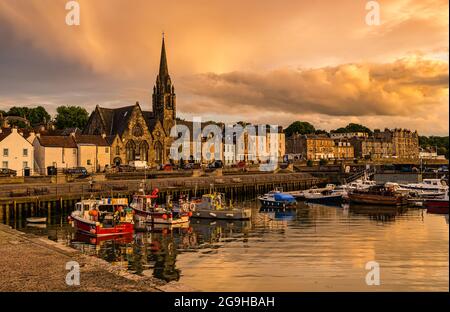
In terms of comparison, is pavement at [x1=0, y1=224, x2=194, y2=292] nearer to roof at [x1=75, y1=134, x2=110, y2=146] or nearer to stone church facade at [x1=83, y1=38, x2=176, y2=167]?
roof at [x1=75, y1=134, x2=110, y2=146]

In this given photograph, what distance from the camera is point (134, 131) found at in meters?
95.2

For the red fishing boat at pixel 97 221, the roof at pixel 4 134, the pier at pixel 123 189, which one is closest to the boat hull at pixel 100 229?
the red fishing boat at pixel 97 221

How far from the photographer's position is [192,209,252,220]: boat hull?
148 feet

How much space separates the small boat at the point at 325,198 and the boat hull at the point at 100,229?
37607mm

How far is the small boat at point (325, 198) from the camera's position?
65.9 metres

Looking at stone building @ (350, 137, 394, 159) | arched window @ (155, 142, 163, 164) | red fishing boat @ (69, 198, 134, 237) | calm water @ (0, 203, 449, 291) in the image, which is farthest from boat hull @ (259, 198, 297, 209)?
stone building @ (350, 137, 394, 159)

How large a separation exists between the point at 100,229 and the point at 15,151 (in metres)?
42.1

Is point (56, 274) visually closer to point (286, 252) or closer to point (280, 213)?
point (286, 252)

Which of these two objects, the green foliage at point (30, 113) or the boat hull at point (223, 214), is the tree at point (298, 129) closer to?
the green foliage at point (30, 113)

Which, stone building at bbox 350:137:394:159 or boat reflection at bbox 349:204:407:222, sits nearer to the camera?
boat reflection at bbox 349:204:407:222

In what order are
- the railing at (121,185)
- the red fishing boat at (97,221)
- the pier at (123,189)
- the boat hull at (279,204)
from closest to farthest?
the red fishing boat at (97,221) → the pier at (123,189) → the railing at (121,185) → the boat hull at (279,204)

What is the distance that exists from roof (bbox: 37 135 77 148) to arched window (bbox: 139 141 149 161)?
18538 mm

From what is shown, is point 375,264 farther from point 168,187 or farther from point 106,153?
point 106,153
